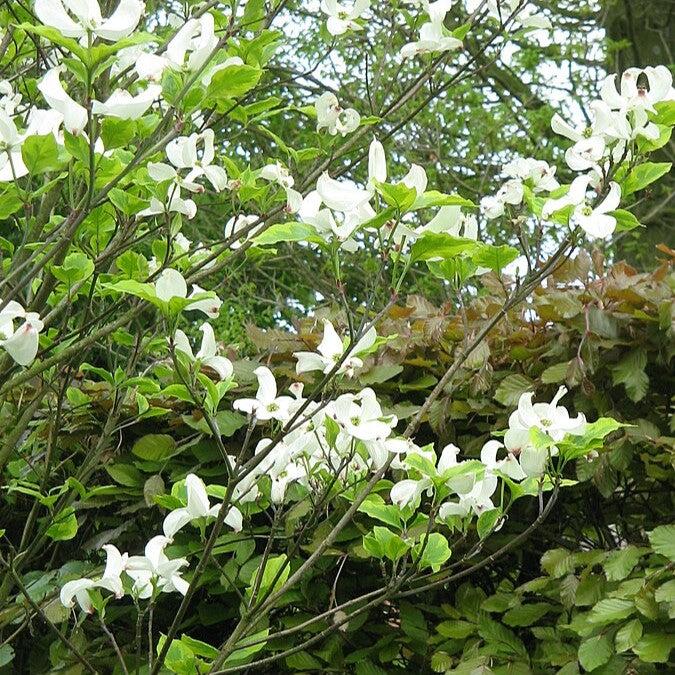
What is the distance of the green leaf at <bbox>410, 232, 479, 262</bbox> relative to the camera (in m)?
1.28

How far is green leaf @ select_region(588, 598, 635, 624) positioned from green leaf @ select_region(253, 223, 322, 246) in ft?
3.34

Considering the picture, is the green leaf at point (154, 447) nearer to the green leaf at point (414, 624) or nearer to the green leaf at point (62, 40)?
the green leaf at point (414, 624)

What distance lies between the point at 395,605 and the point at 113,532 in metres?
0.73

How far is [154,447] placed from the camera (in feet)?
7.91

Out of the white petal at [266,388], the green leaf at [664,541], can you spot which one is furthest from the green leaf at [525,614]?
the white petal at [266,388]

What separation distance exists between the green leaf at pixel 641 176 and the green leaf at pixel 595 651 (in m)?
0.91

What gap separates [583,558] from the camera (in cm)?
202

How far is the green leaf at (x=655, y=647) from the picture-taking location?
1.79 meters

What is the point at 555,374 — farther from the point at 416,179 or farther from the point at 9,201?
the point at 9,201

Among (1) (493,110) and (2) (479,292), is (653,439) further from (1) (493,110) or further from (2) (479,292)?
(1) (493,110)

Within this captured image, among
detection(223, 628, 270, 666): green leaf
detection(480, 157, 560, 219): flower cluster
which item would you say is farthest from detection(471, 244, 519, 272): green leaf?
detection(223, 628, 270, 666): green leaf

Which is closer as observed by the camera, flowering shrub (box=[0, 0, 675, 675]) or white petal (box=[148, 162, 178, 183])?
flowering shrub (box=[0, 0, 675, 675])

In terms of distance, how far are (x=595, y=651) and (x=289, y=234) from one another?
1.11 m

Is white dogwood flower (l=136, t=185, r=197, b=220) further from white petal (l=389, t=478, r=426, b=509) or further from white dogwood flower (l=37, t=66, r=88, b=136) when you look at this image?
white petal (l=389, t=478, r=426, b=509)
